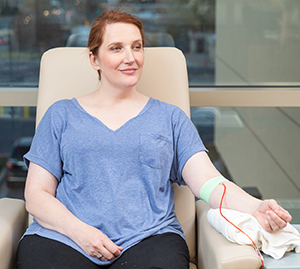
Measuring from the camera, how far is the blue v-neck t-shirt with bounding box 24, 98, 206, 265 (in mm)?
1379

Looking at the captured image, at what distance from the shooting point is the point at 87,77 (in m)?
1.74

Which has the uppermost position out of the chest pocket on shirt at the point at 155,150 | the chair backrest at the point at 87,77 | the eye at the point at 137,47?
the eye at the point at 137,47

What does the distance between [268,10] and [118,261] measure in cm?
151

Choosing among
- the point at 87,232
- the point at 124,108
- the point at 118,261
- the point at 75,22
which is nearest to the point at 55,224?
the point at 87,232

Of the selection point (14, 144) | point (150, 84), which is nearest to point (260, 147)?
point (150, 84)

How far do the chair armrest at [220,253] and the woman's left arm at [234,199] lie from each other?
10cm

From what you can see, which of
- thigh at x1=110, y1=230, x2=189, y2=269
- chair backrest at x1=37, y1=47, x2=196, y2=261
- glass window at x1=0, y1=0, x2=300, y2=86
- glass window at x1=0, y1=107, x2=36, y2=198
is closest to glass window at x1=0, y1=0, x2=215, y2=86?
glass window at x1=0, y1=0, x2=300, y2=86

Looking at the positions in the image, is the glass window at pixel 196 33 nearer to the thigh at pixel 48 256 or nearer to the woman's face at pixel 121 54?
the woman's face at pixel 121 54

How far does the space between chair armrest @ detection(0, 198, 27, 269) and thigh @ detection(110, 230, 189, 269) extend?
1.14 ft

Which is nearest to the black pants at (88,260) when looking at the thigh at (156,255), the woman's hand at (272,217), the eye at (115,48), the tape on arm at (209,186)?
the thigh at (156,255)

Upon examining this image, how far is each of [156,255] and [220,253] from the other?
0.70 feet

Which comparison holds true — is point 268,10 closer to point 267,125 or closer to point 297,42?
point 297,42

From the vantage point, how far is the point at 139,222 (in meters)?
1.39

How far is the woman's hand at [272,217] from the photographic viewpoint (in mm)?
1144
